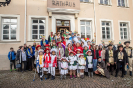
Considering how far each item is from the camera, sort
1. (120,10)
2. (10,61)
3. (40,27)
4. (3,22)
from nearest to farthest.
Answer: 1. (10,61)
2. (3,22)
3. (40,27)
4. (120,10)

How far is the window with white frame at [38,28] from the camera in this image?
26.5ft

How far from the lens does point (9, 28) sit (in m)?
7.73

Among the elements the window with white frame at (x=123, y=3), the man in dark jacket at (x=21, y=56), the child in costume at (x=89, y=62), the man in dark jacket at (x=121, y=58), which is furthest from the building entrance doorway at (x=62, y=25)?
the window with white frame at (x=123, y=3)

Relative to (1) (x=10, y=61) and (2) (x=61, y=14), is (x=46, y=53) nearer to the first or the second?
(1) (x=10, y=61)

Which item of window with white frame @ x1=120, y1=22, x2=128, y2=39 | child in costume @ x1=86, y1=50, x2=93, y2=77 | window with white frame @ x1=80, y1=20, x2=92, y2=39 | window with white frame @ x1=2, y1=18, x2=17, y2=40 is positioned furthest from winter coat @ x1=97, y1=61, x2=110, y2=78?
window with white frame @ x1=2, y1=18, x2=17, y2=40

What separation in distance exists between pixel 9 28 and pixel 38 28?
2.36 m

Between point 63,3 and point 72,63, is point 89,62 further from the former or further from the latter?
point 63,3

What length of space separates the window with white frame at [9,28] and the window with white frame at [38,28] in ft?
5.00

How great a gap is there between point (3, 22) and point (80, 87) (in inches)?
311

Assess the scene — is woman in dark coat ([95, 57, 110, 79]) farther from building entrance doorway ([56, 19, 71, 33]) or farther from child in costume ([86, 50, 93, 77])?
building entrance doorway ([56, 19, 71, 33])

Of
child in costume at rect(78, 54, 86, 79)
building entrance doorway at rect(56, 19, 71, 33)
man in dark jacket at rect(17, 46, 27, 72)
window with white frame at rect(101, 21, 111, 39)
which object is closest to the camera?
child in costume at rect(78, 54, 86, 79)

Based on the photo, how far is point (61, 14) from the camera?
27.2 feet

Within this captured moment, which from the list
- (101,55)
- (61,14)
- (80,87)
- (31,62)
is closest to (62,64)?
(80,87)

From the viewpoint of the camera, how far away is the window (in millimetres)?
8070
